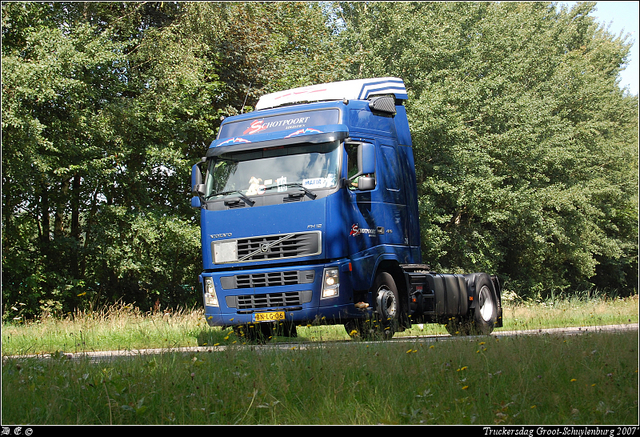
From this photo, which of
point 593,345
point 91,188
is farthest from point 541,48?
point 593,345

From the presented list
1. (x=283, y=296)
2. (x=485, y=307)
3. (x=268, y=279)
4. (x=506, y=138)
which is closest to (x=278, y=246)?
(x=268, y=279)

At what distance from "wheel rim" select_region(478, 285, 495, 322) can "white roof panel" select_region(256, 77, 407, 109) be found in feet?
13.8

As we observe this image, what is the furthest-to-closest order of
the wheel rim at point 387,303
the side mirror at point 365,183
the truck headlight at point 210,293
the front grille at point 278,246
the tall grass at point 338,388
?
1. the wheel rim at point 387,303
2. the truck headlight at point 210,293
3. the side mirror at point 365,183
4. the front grille at point 278,246
5. the tall grass at point 338,388

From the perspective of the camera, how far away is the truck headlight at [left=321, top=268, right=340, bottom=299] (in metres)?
10.3

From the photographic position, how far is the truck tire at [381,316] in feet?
34.8

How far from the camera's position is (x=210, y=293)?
36.0 feet

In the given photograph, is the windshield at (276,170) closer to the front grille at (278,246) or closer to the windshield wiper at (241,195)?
the windshield wiper at (241,195)

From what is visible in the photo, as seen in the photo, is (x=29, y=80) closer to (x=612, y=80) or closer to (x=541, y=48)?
(x=541, y=48)

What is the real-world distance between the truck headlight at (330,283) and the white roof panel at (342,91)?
131 inches

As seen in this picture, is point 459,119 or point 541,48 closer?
point 459,119

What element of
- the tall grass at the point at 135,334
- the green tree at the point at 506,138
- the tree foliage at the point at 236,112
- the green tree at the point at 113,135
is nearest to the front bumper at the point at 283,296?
the tall grass at the point at 135,334

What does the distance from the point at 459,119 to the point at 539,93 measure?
30.5 feet

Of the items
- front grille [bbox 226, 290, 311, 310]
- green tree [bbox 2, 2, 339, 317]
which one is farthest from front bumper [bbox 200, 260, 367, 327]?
green tree [bbox 2, 2, 339, 317]

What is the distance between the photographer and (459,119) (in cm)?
2780
